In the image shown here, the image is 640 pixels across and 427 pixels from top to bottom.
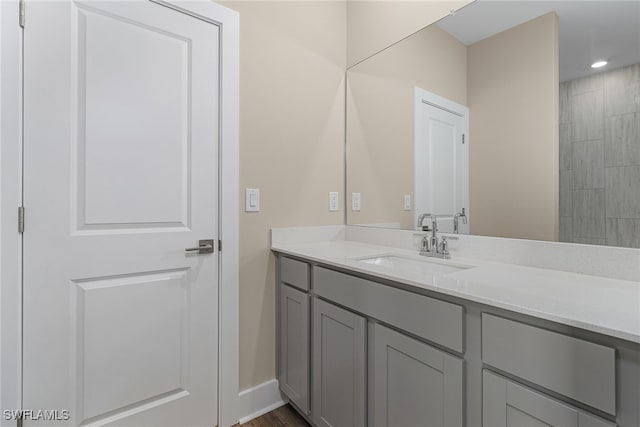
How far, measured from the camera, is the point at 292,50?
6.01 feet

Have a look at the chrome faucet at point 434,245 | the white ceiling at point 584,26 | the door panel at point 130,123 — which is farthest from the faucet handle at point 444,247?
the door panel at point 130,123

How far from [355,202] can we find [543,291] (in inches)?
49.8

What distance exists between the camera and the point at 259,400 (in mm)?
1693

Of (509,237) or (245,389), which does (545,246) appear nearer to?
(509,237)

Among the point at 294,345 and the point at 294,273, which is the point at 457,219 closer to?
the point at 294,273

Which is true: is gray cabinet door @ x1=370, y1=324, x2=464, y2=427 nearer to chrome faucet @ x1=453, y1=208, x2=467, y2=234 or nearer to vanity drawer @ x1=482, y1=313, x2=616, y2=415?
vanity drawer @ x1=482, y1=313, x2=616, y2=415

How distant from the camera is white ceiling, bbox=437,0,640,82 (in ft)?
3.36

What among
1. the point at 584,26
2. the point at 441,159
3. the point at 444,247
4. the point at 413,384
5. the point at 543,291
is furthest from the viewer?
the point at 441,159

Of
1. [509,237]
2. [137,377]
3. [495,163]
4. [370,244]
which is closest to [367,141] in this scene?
[370,244]

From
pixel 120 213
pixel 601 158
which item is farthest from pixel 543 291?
pixel 120 213

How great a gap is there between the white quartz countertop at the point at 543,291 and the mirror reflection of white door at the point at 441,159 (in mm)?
298

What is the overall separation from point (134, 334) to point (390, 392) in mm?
1093

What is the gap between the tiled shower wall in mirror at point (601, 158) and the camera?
1.01 metres

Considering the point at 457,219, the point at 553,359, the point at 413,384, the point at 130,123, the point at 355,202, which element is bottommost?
the point at 413,384
